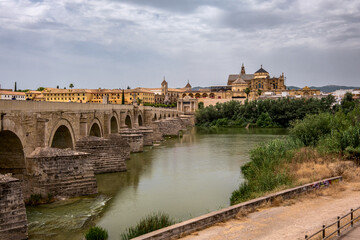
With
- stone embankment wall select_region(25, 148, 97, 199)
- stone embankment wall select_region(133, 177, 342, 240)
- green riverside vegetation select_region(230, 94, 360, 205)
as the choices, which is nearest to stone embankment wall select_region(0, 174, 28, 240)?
stone embankment wall select_region(25, 148, 97, 199)

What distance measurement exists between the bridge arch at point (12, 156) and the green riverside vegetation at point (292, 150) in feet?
20.9

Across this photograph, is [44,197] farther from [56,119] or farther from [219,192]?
[219,192]

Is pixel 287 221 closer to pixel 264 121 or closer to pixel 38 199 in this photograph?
pixel 38 199

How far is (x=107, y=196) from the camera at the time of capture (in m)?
11.1

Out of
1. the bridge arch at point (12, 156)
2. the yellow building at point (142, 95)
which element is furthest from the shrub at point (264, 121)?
the bridge arch at point (12, 156)

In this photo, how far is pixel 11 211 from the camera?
732 centimetres

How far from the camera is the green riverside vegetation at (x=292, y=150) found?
9855 millimetres

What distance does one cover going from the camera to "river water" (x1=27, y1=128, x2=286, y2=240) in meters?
8.56

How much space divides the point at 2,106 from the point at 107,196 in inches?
160

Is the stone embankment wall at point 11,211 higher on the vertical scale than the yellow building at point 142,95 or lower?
lower

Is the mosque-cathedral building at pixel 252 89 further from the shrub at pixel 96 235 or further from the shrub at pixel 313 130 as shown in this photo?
the shrub at pixel 96 235

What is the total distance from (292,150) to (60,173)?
871 cm

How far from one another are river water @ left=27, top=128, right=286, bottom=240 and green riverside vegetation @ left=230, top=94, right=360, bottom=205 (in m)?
0.81

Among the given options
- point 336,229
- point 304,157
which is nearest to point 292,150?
point 304,157
